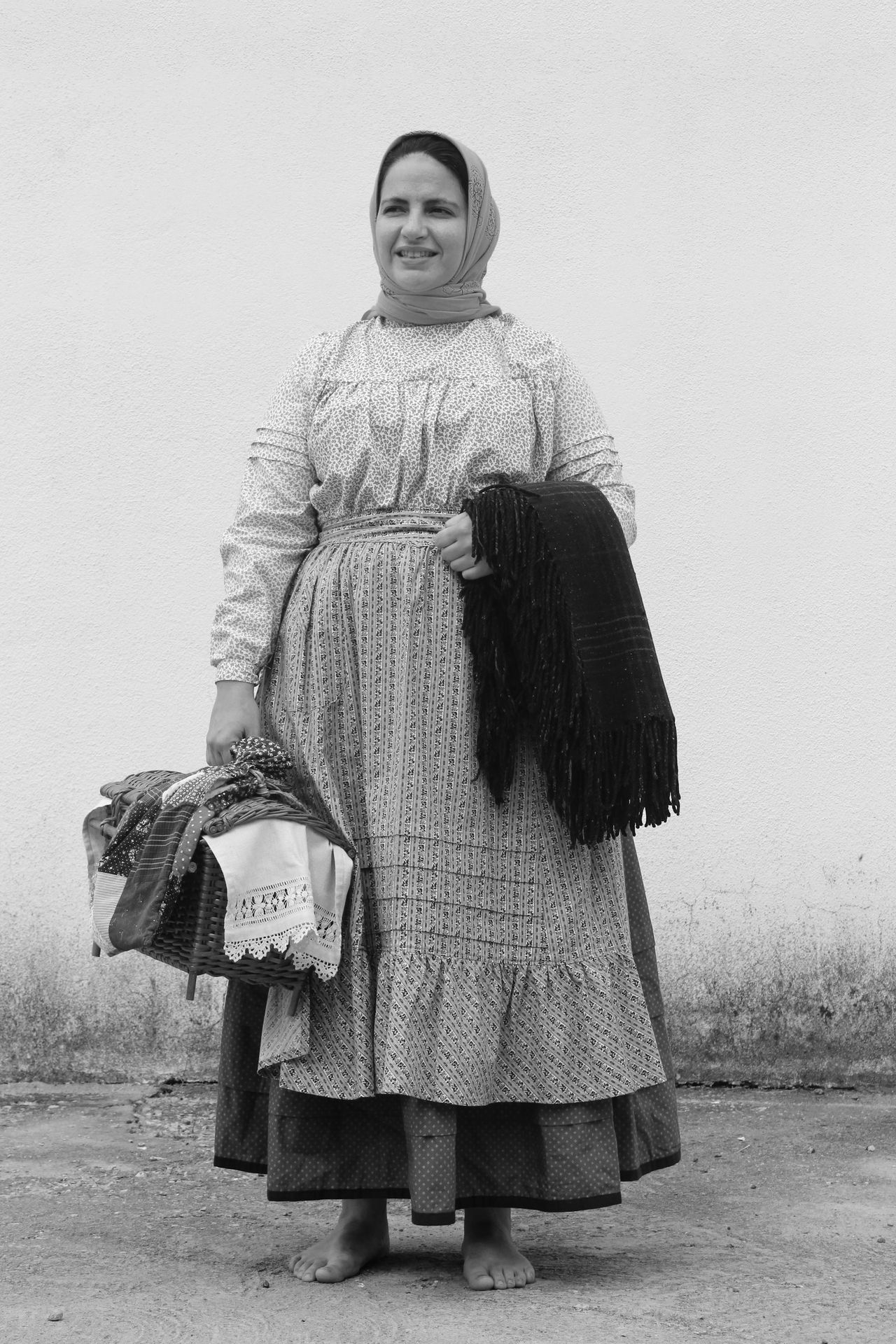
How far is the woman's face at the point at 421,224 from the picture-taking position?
113 inches

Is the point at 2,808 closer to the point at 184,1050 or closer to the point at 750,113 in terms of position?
the point at 184,1050

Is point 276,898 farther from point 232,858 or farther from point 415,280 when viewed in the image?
point 415,280

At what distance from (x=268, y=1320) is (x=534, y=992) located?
682mm

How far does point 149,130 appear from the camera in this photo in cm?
421

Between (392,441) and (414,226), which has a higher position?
(414,226)

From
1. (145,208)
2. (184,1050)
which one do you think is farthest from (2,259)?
(184,1050)

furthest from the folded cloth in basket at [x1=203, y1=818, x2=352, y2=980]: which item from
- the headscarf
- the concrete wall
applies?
the concrete wall

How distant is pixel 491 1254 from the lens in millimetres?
2703

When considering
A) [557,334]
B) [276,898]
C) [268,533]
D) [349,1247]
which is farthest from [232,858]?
[557,334]

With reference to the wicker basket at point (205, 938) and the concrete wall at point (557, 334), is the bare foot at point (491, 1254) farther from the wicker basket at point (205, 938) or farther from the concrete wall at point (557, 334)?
the concrete wall at point (557, 334)

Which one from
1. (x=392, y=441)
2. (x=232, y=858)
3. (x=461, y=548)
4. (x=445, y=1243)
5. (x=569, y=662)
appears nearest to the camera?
(x=232, y=858)

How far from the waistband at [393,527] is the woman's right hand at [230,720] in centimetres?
33

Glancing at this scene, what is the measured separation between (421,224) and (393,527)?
0.58m

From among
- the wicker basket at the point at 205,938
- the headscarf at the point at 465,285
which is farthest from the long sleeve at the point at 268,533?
the wicker basket at the point at 205,938
